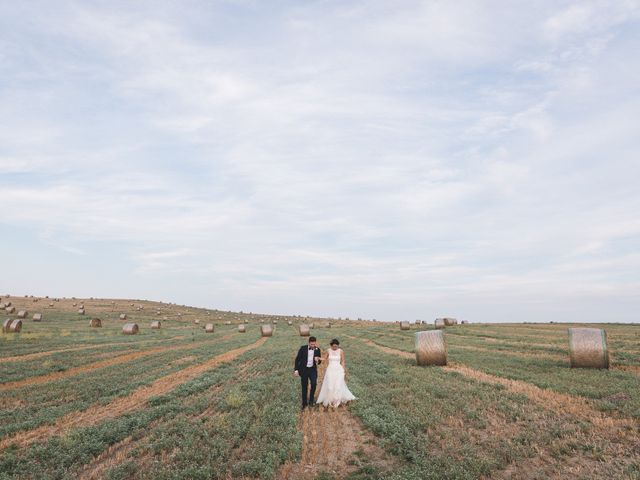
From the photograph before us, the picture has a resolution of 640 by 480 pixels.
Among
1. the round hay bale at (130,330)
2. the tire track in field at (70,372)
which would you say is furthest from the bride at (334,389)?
the round hay bale at (130,330)

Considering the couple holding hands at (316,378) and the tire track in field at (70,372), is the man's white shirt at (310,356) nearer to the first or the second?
the couple holding hands at (316,378)

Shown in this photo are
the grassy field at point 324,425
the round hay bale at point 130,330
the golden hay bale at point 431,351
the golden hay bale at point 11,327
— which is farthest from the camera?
the round hay bale at point 130,330

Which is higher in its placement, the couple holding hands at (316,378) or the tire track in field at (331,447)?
the couple holding hands at (316,378)

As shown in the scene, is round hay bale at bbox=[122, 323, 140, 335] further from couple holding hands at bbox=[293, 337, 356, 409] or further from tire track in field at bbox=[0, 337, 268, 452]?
couple holding hands at bbox=[293, 337, 356, 409]

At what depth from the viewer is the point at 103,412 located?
44.4 feet

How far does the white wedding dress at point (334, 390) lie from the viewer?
14711 millimetres

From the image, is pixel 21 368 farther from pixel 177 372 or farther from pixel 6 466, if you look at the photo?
pixel 6 466

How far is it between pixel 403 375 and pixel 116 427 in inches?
482

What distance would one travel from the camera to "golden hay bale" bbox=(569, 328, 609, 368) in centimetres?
1997

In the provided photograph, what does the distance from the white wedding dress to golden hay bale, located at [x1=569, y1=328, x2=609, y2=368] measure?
12572 millimetres

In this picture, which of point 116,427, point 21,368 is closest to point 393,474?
point 116,427

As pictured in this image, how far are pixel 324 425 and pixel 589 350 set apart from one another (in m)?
15.2

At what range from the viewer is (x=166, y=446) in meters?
10.1

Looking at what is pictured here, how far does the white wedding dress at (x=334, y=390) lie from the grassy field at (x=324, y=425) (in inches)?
21.5
